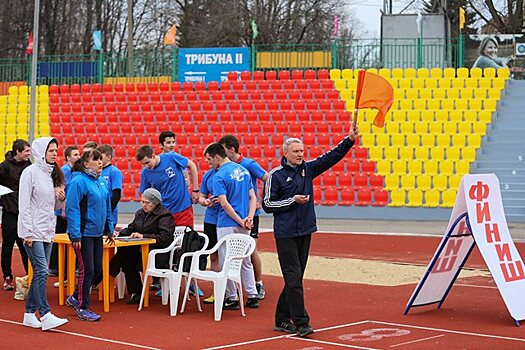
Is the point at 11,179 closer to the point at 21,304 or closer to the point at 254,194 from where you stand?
the point at 21,304

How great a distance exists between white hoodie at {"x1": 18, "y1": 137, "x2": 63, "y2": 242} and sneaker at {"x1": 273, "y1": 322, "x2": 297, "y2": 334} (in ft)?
7.92

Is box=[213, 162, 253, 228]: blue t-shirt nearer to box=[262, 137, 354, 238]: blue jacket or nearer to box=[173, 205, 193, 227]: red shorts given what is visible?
box=[173, 205, 193, 227]: red shorts

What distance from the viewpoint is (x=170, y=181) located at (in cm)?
1227

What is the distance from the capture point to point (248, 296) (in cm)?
1140

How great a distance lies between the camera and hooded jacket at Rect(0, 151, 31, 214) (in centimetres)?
1251

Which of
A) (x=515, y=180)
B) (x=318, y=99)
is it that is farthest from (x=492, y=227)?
(x=318, y=99)

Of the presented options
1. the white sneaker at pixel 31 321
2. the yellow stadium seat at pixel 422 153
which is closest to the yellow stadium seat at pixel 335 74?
the yellow stadium seat at pixel 422 153

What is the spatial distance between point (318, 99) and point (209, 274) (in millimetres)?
18484

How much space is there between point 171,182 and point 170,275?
161cm

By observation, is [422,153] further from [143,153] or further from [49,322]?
[49,322]

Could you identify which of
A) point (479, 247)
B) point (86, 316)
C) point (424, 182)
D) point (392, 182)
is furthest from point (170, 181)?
point (392, 182)

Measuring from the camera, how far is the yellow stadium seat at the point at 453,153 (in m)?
25.5

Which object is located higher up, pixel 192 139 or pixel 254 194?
pixel 192 139

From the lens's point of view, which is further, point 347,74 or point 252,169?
point 347,74
